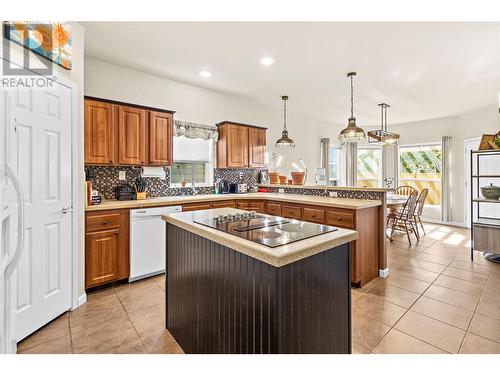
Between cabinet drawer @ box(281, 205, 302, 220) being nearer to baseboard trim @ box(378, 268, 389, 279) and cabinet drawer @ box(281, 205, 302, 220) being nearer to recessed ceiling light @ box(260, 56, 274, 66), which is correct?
baseboard trim @ box(378, 268, 389, 279)

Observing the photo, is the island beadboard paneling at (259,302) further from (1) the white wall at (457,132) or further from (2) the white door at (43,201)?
(1) the white wall at (457,132)

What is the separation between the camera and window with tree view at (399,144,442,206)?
6.85m

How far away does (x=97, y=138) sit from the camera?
3027 mm

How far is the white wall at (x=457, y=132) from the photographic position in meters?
5.49

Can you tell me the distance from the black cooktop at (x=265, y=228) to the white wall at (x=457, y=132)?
6.03 metres

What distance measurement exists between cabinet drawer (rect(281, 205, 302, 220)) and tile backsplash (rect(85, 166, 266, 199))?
1474mm

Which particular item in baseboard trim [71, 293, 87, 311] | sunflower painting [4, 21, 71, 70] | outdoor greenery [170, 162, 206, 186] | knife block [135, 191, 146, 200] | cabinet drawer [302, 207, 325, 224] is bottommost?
baseboard trim [71, 293, 87, 311]

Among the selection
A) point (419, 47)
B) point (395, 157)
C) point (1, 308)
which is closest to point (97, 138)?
point (1, 308)

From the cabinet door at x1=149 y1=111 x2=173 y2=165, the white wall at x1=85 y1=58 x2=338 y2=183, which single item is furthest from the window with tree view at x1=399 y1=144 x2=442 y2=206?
the cabinet door at x1=149 y1=111 x2=173 y2=165

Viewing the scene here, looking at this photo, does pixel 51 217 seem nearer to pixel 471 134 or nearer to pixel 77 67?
pixel 77 67

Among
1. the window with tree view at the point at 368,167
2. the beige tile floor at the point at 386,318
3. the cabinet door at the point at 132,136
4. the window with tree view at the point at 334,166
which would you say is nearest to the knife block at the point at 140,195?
the cabinet door at the point at 132,136

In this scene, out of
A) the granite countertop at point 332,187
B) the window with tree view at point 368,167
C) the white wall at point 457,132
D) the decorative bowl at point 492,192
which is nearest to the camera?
the granite countertop at point 332,187

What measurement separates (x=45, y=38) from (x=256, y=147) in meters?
3.31

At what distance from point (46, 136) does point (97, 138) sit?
92 centimetres
